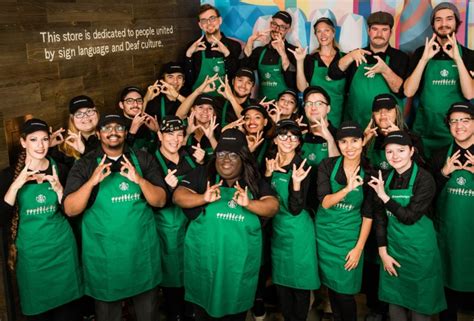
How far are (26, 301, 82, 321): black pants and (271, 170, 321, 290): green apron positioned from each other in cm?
148

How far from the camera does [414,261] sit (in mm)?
3662

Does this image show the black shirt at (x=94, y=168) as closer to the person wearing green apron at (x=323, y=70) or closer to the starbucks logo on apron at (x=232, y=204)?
the starbucks logo on apron at (x=232, y=204)

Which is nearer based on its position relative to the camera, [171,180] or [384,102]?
[171,180]

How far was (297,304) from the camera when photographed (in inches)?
157

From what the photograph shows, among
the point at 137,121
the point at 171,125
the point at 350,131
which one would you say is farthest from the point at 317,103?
the point at 137,121

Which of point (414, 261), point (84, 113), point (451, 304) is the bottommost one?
point (451, 304)

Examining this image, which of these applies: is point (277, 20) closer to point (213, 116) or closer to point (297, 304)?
point (213, 116)

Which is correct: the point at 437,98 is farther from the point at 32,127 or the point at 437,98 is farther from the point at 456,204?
the point at 32,127

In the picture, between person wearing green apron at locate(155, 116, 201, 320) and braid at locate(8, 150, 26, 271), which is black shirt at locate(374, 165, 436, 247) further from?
braid at locate(8, 150, 26, 271)

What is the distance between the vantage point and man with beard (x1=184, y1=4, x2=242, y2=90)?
5500 millimetres

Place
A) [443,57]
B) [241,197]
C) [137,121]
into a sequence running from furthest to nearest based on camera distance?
1. [443,57]
2. [137,121]
3. [241,197]

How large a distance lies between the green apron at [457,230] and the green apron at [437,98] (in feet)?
2.72

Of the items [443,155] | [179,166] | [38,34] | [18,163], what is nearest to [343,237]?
[443,155]

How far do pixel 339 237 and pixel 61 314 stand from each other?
197 cm
